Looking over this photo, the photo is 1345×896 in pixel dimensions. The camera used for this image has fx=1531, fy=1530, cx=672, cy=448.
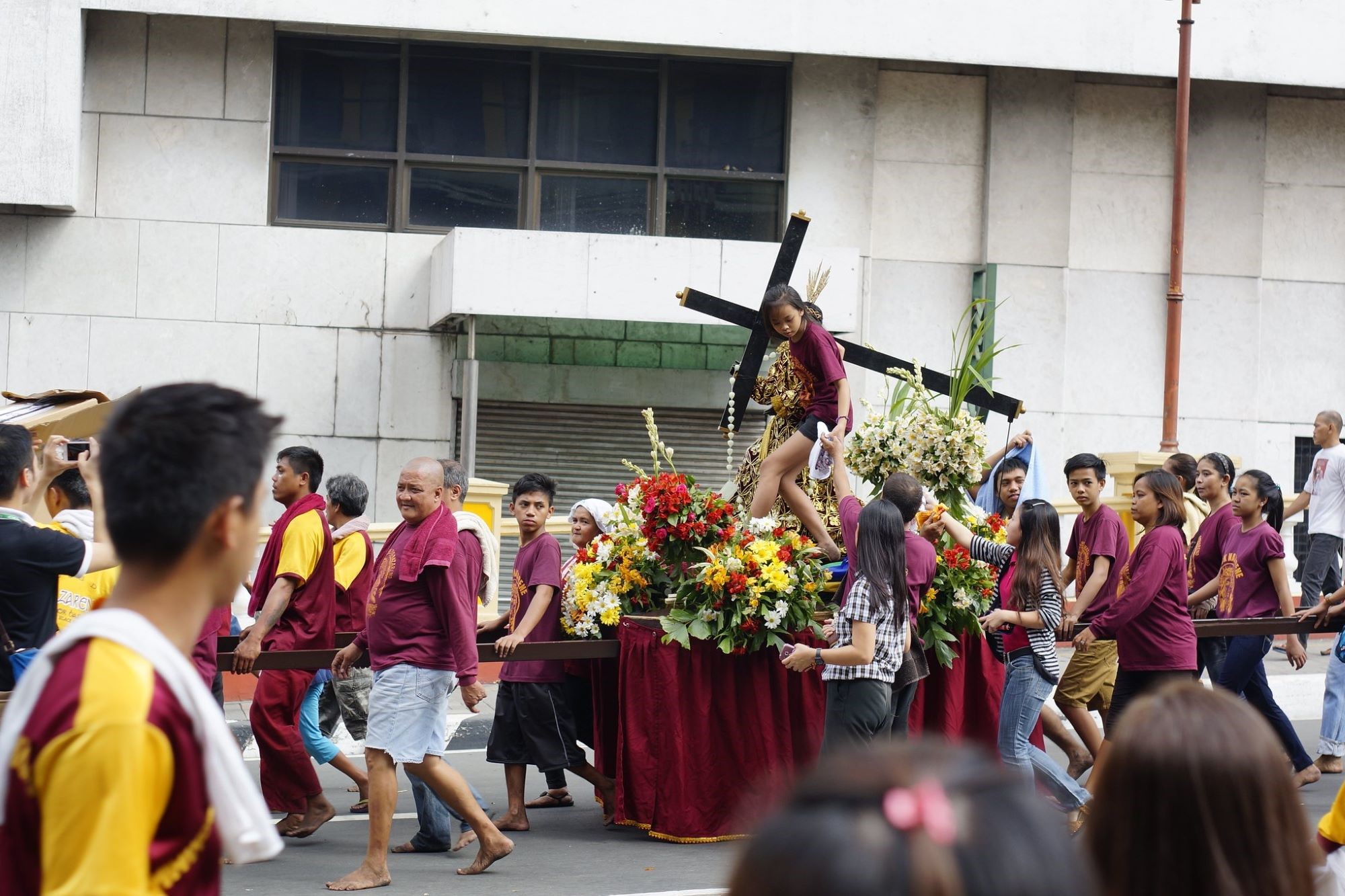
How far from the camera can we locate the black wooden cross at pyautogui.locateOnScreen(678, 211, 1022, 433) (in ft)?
32.6

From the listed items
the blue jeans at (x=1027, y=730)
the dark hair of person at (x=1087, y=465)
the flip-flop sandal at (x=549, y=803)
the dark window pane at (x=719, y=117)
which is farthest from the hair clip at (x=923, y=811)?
the dark window pane at (x=719, y=117)

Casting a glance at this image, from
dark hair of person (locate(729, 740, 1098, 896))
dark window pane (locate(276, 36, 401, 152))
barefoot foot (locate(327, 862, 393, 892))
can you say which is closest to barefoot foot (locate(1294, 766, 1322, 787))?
barefoot foot (locate(327, 862, 393, 892))

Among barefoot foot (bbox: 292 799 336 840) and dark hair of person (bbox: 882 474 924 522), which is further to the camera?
barefoot foot (bbox: 292 799 336 840)

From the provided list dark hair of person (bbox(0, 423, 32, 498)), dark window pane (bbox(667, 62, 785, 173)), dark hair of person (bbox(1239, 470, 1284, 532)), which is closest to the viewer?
dark hair of person (bbox(0, 423, 32, 498))

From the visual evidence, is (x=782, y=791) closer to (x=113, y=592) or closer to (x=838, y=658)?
(x=113, y=592)

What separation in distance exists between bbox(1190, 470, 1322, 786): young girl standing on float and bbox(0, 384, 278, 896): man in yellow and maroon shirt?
25.9 ft

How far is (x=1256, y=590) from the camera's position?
9641 millimetres

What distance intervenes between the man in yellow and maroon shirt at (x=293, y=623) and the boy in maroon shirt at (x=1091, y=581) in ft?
13.4

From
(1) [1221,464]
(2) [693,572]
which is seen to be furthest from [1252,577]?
→ (2) [693,572]

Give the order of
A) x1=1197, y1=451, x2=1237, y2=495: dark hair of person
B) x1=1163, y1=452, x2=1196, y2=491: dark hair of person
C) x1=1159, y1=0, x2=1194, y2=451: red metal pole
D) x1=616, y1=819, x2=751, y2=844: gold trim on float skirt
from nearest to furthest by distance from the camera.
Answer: x1=616, y1=819, x2=751, y2=844: gold trim on float skirt → x1=1197, y1=451, x2=1237, y2=495: dark hair of person → x1=1163, y1=452, x2=1196, y2=491: dark hair of person → x1=1159, y1=0, x2=1194, y2=451: red metal pole

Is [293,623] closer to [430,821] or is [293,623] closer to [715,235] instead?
[430,821]

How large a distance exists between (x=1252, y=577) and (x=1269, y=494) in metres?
0.54

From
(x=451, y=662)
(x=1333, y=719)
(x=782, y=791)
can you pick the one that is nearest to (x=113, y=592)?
(x=782, y=791)

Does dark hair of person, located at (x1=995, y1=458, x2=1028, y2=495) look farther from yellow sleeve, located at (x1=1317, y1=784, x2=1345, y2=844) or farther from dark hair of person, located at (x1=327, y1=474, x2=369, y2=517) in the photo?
yellow sleeve, located at (x1=1317, y1=784, x2=1345, y2=844)
